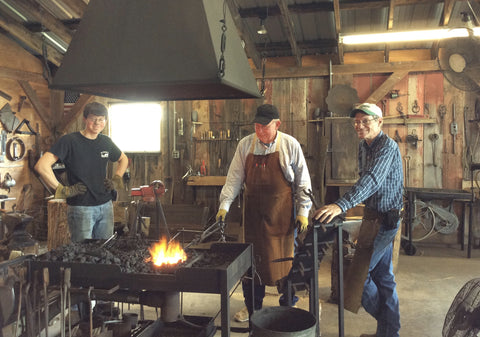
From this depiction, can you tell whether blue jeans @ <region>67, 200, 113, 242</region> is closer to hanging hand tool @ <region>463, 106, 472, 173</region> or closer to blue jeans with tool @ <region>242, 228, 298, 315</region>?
blue jeans with tool @ <region>242, 228, 298, 315</region>

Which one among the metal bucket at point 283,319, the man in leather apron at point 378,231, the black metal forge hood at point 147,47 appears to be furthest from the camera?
the man in leather apron at point 378,231

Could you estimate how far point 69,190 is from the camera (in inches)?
141

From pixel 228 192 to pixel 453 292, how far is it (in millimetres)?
2820

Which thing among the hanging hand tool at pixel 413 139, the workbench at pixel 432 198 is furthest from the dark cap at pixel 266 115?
the hanging hand tool at pixel 413 139

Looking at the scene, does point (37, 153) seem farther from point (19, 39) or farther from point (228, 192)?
point (228, 192)

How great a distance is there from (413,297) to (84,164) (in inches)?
138

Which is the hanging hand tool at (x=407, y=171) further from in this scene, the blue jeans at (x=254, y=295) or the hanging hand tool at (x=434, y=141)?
the blue jeans at (x=254, y=295)

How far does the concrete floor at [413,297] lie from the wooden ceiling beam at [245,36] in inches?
130

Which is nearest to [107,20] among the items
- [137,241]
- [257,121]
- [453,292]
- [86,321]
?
[257,121]

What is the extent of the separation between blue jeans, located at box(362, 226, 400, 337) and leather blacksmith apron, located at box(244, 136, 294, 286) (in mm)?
716

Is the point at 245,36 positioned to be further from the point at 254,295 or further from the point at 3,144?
the point at 3,144

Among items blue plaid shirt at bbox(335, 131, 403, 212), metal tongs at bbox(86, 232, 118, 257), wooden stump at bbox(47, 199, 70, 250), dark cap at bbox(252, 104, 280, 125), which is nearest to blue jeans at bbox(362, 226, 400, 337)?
blue plaid shirt at bbox(335, 131, 403, 212)

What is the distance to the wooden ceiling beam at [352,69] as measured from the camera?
6789 mm

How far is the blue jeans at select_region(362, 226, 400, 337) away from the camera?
3.10 metres
